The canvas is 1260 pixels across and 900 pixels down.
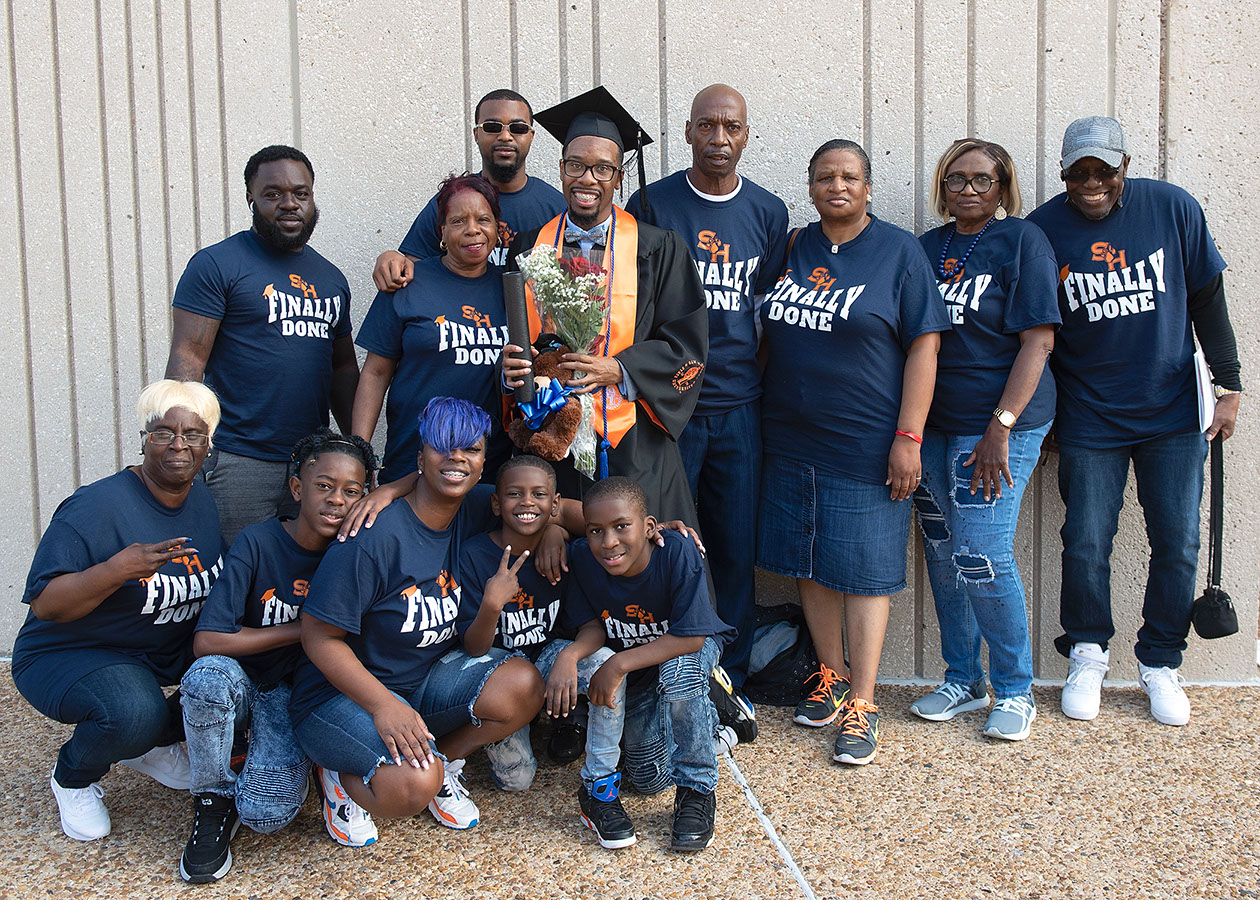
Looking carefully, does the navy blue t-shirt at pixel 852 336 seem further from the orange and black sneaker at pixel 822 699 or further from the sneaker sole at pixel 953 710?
the sneaker sole at pixel 953 710

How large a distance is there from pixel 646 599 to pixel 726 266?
1.40m

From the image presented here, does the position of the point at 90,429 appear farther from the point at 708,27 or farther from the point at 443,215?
the point at 708,27

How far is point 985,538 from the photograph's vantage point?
12.2 feet

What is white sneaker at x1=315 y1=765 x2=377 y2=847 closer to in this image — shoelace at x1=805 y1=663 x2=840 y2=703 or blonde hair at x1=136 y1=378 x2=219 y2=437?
blonde hair at x1=136 y1=378 x2=219 y2=437

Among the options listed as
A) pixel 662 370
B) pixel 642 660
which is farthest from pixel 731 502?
pixel 642 660

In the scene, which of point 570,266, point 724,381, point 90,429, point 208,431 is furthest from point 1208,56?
point 90,429

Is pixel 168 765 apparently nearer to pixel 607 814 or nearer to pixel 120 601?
pixel 120 601

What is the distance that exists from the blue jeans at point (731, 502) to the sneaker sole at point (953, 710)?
2.37ft

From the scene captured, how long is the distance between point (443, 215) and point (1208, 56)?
10.9 feet

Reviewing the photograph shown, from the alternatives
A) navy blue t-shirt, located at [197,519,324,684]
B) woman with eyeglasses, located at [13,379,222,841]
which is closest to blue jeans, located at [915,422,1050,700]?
navy blue t-shirt, located at [197,519,324,684]

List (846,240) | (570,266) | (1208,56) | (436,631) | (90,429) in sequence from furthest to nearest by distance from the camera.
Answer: (90,429), (1208,56), (846,240), (570,266), (436,631)

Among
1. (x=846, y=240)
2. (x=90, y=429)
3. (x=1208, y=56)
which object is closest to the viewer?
(x=846, y=240)

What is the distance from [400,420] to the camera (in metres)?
3.55

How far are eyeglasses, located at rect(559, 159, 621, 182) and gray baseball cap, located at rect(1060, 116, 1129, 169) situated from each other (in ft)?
5.88
